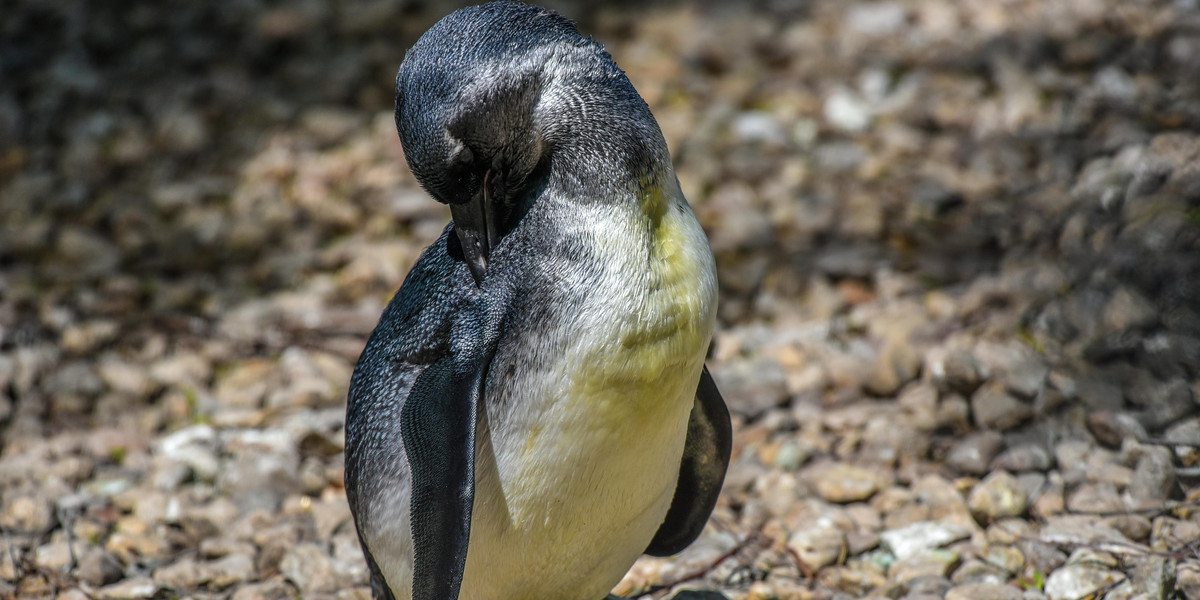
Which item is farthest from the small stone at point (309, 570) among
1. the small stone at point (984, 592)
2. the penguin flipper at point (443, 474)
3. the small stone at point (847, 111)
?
the small stone at point (847, 111)

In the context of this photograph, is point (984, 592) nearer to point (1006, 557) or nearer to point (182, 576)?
point (1006, 557)

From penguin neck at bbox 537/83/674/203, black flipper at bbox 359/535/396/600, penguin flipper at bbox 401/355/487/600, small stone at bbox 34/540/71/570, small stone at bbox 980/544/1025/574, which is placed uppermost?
penguin neck at bbox 537/83/674/203

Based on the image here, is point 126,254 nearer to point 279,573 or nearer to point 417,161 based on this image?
point 279,573

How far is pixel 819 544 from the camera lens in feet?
8.27

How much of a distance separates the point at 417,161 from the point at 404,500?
0.56 meters

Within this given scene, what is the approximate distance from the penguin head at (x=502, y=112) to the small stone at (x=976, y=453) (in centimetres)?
121

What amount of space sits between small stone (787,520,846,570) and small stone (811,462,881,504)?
0.15 metres

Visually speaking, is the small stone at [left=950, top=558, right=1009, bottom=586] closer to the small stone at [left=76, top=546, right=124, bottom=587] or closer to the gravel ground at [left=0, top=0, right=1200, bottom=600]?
the gravel ground at [left=0, top=0, right=1200, bottom=600]

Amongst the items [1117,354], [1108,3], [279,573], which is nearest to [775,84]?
[1108,3]

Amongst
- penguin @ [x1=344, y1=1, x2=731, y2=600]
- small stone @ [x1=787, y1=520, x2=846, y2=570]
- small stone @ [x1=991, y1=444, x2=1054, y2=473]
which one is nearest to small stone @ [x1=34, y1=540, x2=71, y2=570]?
penguin @ [x1=344, y1=1, x2=731, y2=600]

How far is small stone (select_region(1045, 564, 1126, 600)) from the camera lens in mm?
2225

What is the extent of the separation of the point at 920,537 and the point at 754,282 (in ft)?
4.12

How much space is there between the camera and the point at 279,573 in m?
2.58

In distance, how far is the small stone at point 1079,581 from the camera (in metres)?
2.22
